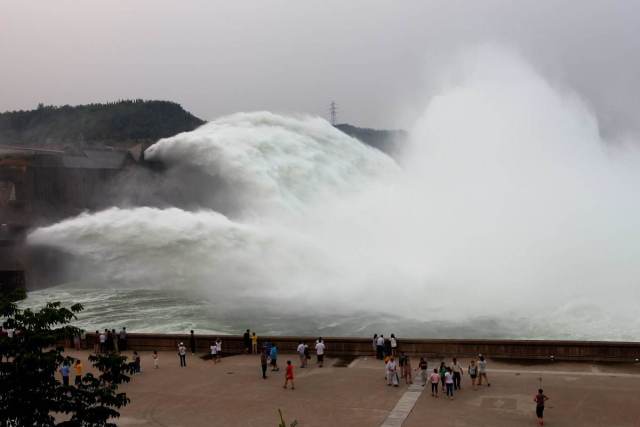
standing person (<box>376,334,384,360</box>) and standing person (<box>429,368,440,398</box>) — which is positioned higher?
standing person (<box>376,334,384,360</box>)

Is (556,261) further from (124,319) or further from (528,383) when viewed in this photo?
(124,319)

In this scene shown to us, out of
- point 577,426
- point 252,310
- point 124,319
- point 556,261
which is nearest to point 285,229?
point 252,310

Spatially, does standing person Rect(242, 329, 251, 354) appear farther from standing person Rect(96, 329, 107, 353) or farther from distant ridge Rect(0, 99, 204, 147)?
distant ridge Rect(0, 99, 204, 147)

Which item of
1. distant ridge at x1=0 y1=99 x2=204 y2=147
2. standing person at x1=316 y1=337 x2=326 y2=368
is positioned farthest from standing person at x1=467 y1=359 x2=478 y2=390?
distant ridge at x1=0 y1=99 x2=204 y2=147

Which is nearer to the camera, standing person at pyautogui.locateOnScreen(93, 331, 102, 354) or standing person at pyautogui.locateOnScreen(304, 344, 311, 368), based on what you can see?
standing person at pyautogui.locateOnScreen(304, 344, 311, 368)

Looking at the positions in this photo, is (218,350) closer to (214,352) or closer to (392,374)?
(214,352)

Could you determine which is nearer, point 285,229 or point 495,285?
point 495,285
